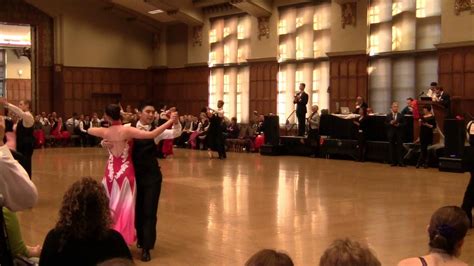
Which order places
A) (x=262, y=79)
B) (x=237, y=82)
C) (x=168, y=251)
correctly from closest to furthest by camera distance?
(x=168, y=251) → (x=262, y=79) → (x=237, y=82)

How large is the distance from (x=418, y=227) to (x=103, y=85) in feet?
75.7

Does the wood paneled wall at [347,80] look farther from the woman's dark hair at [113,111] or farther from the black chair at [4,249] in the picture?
the black chair at [4,249]

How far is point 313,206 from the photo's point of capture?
30.3ft

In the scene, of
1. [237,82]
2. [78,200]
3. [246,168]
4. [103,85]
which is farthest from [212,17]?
[78,200]

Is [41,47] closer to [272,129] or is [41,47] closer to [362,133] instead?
[272,129]

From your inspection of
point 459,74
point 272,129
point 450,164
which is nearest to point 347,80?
point 272,129

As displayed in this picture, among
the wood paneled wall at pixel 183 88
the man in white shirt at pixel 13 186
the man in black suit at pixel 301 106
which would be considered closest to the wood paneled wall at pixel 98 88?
the wood paneled wall at pixel 183 88

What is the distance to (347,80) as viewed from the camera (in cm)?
2094

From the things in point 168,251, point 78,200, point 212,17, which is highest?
point 212,17

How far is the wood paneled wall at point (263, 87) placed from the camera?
2383 cm

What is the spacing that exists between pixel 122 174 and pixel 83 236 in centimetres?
299

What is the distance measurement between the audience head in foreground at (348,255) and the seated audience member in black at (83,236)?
1.18 meters

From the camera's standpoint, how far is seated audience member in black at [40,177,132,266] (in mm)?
3053

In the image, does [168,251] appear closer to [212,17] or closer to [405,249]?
[405,249]
